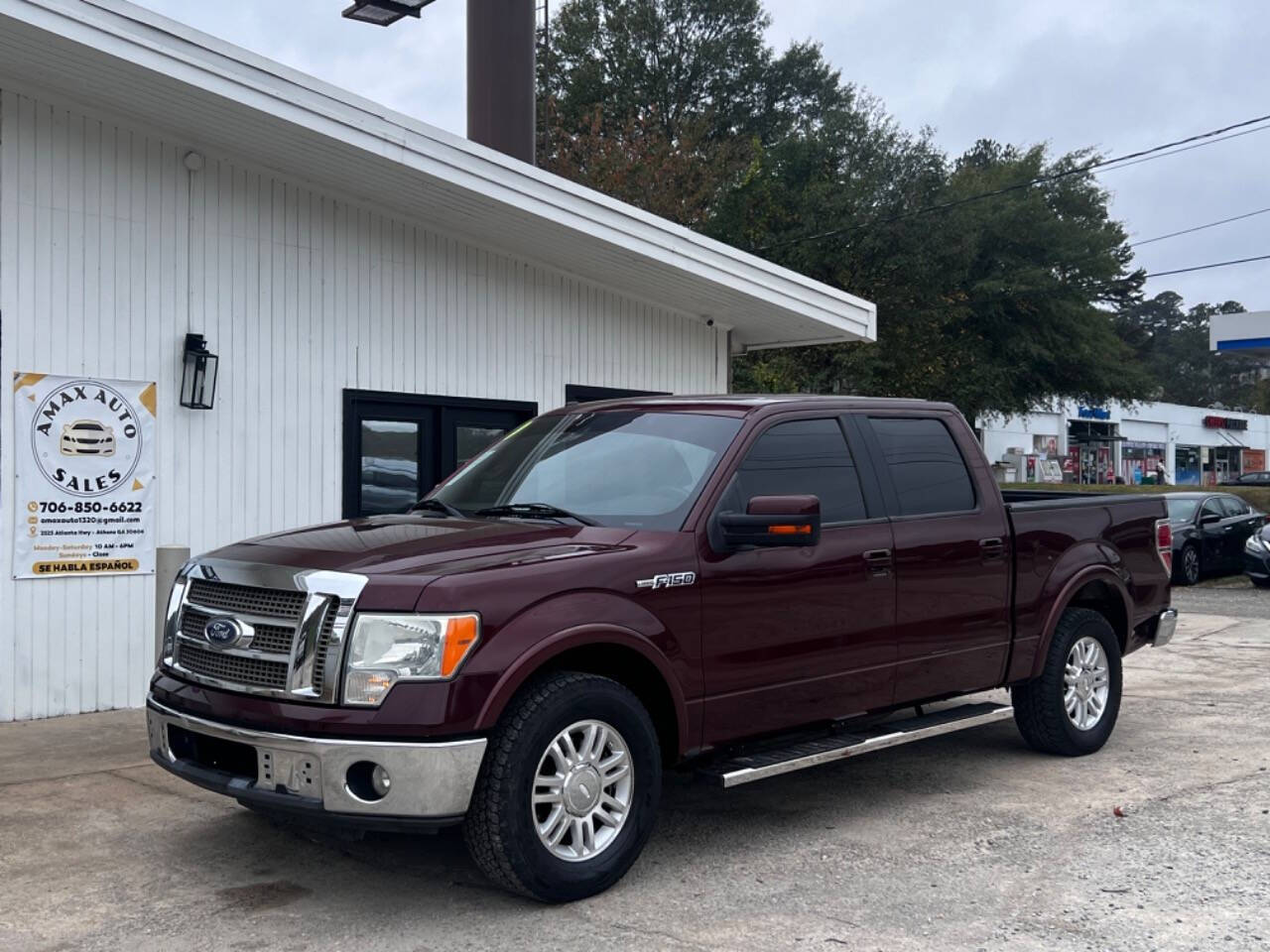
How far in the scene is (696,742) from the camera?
212 inches

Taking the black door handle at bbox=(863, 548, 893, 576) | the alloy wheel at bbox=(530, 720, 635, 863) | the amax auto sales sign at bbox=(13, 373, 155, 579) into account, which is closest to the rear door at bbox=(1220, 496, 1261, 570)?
the black door handle at bbox=(863, 548, 893, 576)

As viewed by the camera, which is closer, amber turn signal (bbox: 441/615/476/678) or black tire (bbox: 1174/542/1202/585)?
amber turn signal (bbox: 441/615/476/678)

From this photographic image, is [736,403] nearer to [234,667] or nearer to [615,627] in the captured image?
[615,627]

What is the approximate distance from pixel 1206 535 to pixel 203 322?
1631 centimetres

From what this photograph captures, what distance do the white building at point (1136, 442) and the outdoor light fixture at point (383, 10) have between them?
3912cm

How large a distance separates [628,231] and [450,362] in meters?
1.83

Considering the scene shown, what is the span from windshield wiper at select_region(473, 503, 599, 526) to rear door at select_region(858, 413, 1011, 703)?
163 cm

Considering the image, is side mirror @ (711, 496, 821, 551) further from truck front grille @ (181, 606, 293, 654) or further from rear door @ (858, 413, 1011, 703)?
truck front grille @ (181, 606, 293, 654)

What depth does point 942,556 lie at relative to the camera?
21.2 feet

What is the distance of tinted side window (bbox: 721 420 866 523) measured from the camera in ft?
19.1

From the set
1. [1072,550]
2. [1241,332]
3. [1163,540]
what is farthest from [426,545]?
[1241,332]

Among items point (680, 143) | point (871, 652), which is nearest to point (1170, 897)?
point (871, 652)

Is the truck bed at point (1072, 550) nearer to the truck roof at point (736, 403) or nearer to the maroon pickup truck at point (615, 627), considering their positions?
the maroon pickup truck at point (615, 627)

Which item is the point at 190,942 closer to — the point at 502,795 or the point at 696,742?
the point at 502,795
